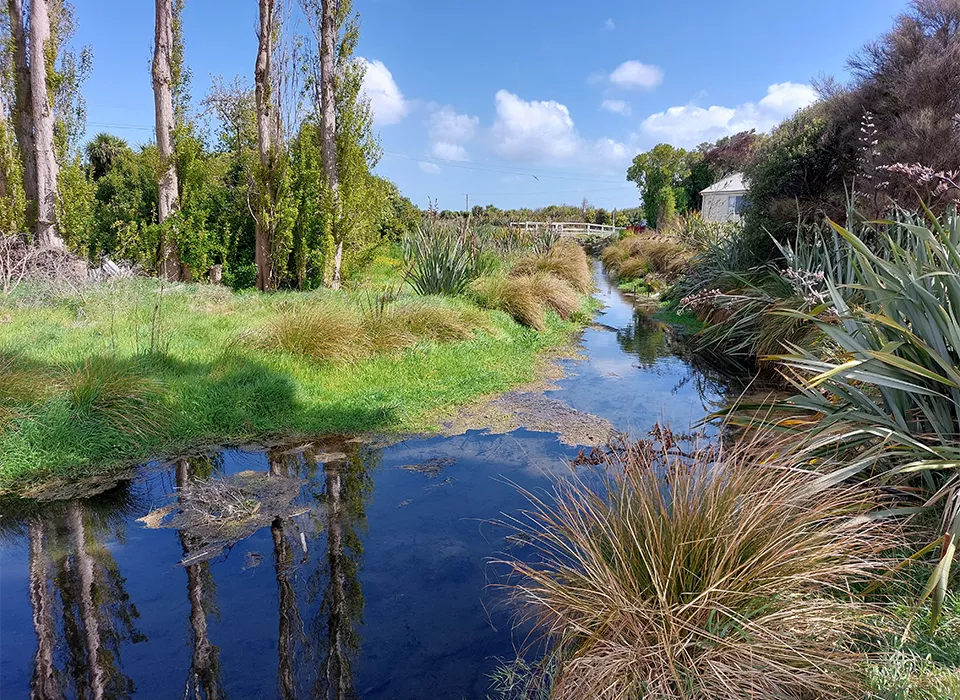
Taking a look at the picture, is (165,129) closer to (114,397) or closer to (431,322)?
(431,322)

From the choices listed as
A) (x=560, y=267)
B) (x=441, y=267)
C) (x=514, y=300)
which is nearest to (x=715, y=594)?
(x=514, y=300)

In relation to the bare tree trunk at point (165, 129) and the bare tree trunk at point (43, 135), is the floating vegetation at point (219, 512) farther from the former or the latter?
the bare tree trunk at point (43, 135)

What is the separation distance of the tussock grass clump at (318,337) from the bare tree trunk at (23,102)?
1042 centimetres

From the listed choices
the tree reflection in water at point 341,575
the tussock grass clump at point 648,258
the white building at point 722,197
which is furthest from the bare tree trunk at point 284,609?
the white building at point 722,197

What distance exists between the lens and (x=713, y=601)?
2.25 m

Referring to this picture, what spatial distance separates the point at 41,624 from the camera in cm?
304

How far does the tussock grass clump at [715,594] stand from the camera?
2105mm

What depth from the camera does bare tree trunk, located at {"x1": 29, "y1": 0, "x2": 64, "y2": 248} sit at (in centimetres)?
1265

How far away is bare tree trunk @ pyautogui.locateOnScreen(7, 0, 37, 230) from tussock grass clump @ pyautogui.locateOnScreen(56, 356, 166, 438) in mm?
11238

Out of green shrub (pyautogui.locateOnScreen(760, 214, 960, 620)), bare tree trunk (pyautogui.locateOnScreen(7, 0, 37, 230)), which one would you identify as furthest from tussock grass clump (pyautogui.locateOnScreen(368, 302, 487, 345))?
bare tree trunk (pyautogui.locateOnScreen(7, 0, 37, 230))

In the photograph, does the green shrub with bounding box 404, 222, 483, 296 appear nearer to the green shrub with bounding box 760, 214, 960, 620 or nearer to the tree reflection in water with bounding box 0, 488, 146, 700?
the tree reflection in water with bounding box 0, 488, 146, 700

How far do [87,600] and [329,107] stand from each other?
1205 centimetres

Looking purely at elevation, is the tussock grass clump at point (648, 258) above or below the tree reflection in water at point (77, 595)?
above

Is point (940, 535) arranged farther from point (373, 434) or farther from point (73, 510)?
point (73, 510)
